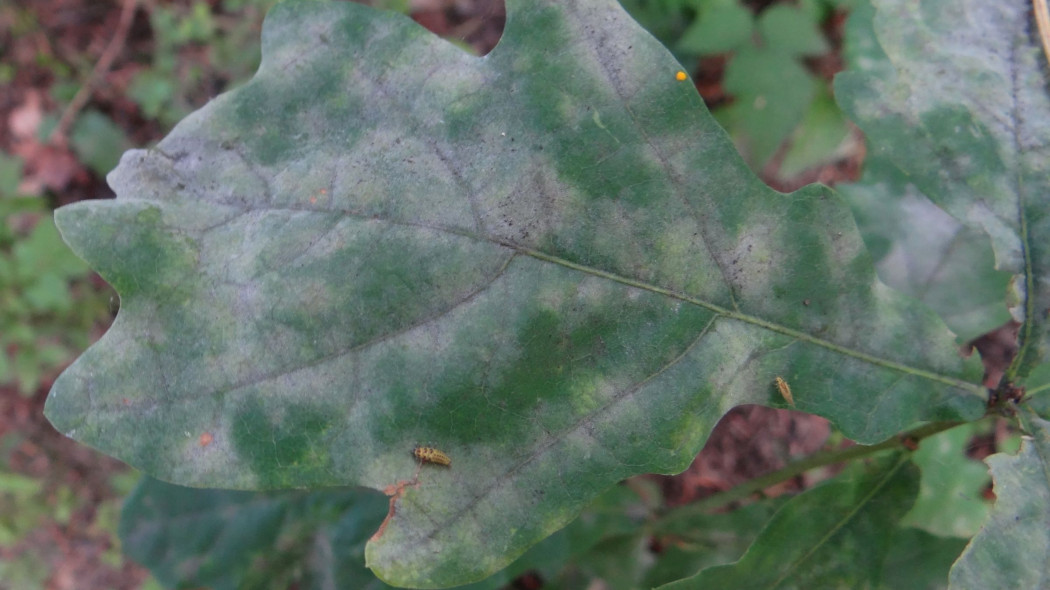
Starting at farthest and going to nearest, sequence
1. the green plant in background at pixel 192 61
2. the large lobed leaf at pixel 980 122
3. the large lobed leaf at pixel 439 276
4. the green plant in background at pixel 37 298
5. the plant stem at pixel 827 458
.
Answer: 1. the green plant in background at pixel 192 61
2. the green plant in background at pixel 37 298
3. the plant stem at pixel 827 458
4. the large lobed leaf at pixel 980 122
5. the large lobed leaf at pixel 439 276

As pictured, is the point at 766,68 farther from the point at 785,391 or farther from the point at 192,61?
the point at 192,61

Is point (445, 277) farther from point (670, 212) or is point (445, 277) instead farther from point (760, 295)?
point (760, 295)

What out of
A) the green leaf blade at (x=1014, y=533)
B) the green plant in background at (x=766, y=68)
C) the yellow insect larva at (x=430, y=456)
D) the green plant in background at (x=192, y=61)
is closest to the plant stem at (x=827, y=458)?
the green leaf blade at (x=1014, y=533)

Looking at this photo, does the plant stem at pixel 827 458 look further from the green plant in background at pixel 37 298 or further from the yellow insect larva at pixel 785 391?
the green plant in background at pixel 37 298

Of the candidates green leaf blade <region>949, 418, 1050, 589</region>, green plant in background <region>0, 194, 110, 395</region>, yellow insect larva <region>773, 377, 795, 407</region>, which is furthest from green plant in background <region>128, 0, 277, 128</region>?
green leaf blade <region>949, 418, 1050, 589</region>

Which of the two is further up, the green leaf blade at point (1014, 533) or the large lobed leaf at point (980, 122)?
the large lobed leaf at point (980, 122)

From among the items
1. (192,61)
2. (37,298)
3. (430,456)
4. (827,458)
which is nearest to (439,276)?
(430,456)
